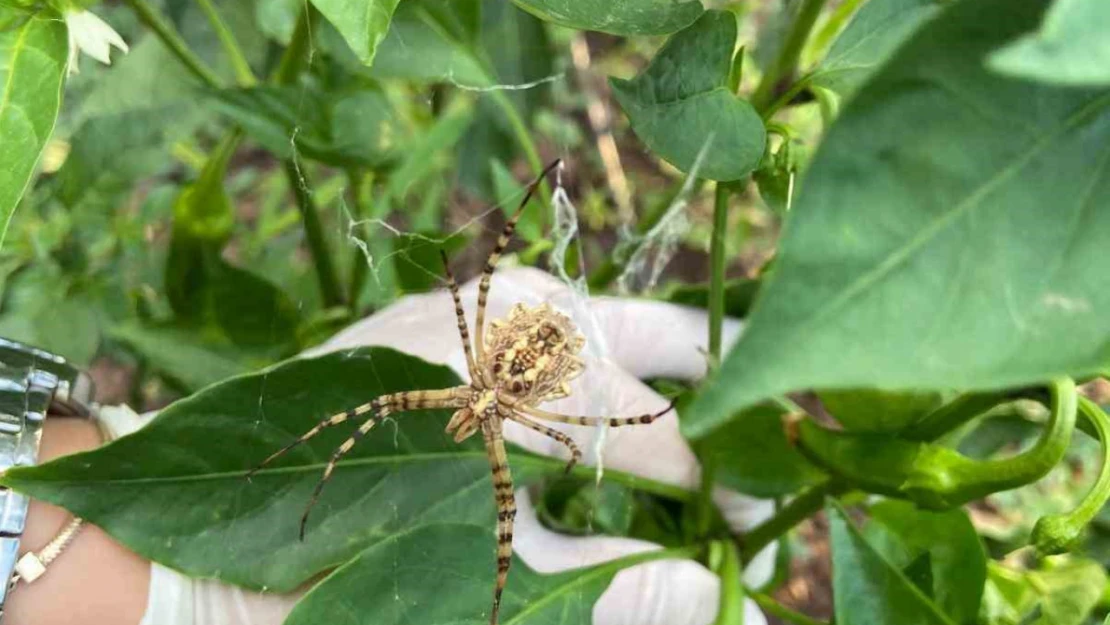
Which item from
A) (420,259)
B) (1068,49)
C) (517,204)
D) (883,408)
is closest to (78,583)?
(420,259)

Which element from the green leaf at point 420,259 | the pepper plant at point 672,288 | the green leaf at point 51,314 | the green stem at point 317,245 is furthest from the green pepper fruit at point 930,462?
the green leaf at point 51,314

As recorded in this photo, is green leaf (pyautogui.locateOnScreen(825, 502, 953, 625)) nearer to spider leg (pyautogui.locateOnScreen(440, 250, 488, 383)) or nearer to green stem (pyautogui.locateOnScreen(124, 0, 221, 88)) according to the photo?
spider leg (pyautogui.locateOnScreen(440, 250, 488, 383))

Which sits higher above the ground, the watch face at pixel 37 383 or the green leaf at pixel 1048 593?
the watch face at pixel 37 383

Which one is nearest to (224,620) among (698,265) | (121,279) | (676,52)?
(121,279)

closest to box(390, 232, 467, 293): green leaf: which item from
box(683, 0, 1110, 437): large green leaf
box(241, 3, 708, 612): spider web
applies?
box(241, 3, 708, 612): spider web

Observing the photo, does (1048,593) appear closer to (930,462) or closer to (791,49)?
(930,462)

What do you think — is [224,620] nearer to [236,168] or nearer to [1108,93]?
[1108,93]

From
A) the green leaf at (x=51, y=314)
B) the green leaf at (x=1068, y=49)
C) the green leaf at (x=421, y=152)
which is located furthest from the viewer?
the green leaf at (x=421, y=152)

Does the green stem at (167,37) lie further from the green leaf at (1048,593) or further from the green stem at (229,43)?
the green leaf at (1048,593)
